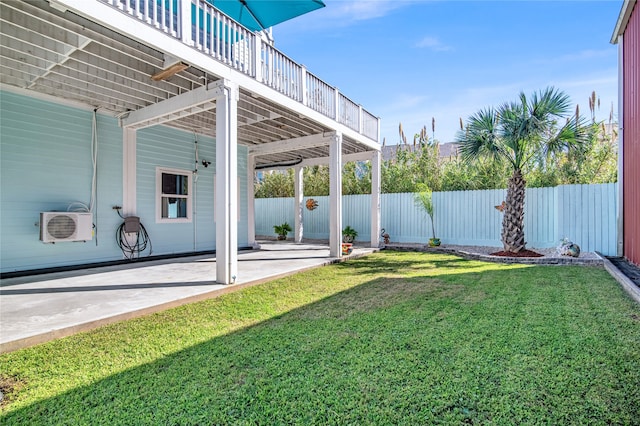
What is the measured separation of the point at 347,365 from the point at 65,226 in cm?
567

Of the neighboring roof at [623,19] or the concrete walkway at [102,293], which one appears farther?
the neighboring roof at [623,19]

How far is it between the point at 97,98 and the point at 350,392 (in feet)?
21.4

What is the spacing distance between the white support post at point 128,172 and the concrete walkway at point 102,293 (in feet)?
4.01

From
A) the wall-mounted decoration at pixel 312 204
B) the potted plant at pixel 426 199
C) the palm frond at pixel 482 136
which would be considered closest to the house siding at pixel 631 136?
the palm frond at pixel 482 136

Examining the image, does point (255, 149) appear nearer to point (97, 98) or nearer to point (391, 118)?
point (97, 98)

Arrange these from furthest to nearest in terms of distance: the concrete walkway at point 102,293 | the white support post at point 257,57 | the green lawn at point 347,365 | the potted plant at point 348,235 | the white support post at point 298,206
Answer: the white support post at point 298,206, the potted plant at point 348,235, the white support post at point 257,57, the concrete walkway at point 102,293, the green lawn at point 347,365

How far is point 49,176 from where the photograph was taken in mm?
5695

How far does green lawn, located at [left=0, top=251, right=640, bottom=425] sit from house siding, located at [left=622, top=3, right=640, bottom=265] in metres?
3.14

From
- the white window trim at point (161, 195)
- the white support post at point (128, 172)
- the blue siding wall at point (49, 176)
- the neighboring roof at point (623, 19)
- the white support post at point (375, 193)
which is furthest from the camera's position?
the white support post at point (375, 193)

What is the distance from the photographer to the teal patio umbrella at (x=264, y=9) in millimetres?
6082

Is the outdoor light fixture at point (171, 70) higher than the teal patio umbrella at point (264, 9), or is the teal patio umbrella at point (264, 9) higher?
the teal patio umbrella at point (264, 9)

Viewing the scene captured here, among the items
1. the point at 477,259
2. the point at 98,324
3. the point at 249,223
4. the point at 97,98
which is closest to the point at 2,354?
the point at 98,324

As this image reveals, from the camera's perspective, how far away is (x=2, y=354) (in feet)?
8.55

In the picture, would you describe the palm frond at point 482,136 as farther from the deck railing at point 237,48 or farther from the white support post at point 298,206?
the white support post at point 298,206
